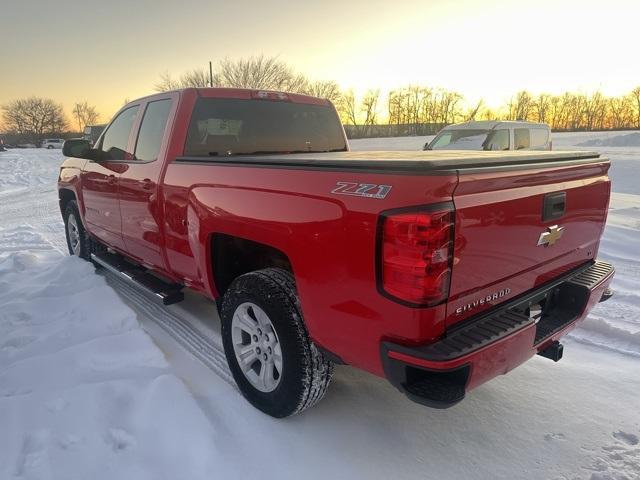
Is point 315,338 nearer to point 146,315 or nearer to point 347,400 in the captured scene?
point 347,400

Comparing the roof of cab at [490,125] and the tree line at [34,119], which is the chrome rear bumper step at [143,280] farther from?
the tree line at [34,119]

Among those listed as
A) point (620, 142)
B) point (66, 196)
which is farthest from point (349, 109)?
point (66, 196)

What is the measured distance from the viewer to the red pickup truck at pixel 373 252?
1766 millimetres

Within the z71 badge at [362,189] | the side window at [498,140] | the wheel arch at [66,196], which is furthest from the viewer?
the side window at [498,140]

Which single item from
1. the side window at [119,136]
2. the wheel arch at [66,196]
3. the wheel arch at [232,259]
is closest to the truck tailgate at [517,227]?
the wheel arch at [232,259]

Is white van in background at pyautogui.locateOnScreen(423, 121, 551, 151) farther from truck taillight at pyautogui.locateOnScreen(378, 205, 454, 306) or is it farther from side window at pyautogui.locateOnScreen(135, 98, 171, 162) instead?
truck taillight at pyautogui.locateOnScreen(378, 205, 454, 306)

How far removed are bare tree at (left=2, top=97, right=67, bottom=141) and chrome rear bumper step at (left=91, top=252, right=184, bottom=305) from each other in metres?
85.7

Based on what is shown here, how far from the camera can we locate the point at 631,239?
6.04 meters

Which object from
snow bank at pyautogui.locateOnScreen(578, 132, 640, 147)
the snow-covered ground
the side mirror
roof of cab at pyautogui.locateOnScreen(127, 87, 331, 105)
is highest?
roof of cab at pyautogui.locateOnScreen(127, 87, 331, 105)

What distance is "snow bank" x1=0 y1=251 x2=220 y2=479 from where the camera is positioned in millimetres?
2182

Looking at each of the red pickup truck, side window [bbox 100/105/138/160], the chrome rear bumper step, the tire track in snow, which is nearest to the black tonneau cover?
the red pickup truck

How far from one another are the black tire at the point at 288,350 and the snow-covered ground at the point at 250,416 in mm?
187

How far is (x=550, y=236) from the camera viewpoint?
2.29 metres

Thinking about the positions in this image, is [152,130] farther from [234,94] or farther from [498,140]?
[498,140]
